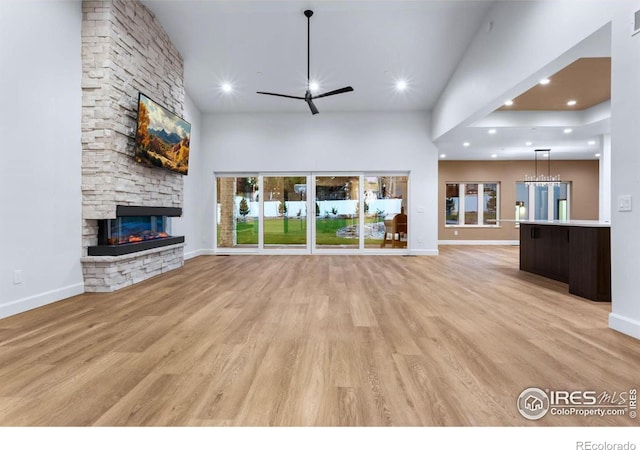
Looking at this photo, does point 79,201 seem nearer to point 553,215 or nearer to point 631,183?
point 631,183

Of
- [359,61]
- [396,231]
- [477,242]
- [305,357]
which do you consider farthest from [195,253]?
[477,242]

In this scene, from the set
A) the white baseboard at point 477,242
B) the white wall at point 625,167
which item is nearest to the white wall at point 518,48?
the white wall at point 625,167

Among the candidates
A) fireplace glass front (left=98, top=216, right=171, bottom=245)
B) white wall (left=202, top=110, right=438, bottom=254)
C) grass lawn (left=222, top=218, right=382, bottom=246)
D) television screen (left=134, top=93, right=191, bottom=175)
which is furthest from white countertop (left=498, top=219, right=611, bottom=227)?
fireplace glass front (left=98, top=216, right=171, bottom=245)

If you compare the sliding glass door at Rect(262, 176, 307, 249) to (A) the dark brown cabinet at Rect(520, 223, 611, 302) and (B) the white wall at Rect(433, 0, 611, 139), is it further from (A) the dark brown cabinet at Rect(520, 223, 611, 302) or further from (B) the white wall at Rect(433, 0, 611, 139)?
(A) the dark brown cabinet at Rect(520, 223, 611, 302)

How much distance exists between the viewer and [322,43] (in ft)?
18.3

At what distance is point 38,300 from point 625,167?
18.4 ft

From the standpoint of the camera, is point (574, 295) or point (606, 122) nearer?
point (574, 295)

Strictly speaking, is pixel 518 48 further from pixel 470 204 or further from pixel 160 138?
pixel 470 204

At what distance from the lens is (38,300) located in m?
3.47
